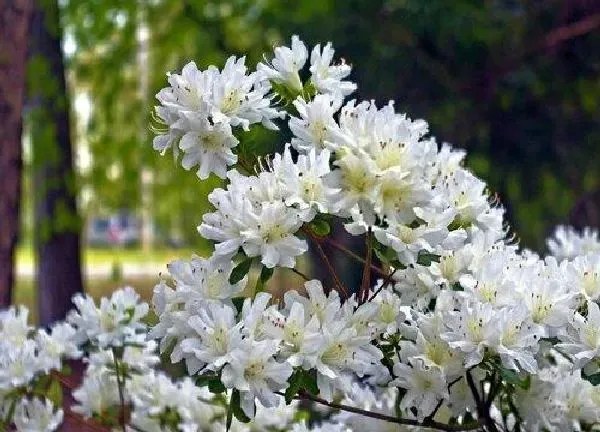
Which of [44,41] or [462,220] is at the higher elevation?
[44,41]

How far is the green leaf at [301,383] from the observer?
133 centimetres

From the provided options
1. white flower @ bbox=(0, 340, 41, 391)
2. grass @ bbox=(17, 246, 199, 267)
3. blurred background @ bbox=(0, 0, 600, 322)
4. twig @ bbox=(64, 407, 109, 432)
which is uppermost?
blurred background @ bbox=(0, 0, 600, 322)

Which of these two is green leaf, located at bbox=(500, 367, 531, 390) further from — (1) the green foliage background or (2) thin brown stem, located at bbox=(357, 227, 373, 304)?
(1) the green foliage background

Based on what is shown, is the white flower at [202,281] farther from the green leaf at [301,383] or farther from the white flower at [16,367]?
the white flower at [16,367]

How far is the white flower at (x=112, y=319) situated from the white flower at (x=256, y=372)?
24.0 inches

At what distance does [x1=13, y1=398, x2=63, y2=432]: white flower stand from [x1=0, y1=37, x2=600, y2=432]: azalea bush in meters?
0.53

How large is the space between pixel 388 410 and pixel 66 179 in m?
4.44

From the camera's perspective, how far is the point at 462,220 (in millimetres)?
1546

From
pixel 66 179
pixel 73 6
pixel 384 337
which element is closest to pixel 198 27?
pixel 73 6

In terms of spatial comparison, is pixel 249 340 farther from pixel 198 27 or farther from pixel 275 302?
pixel 198 27

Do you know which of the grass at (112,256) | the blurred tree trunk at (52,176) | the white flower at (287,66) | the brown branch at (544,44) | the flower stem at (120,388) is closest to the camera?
the white flower at (287,66)

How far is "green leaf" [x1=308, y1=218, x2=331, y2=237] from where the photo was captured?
135cm

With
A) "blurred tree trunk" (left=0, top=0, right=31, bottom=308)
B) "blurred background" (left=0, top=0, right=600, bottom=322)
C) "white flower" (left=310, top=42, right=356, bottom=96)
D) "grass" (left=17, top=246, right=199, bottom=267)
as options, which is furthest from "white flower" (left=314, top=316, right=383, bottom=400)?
"grass" (left=17, top=246, right=199, bottom=267)

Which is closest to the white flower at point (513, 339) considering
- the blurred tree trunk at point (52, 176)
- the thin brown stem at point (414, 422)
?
the thin brown stem at point (414, 422)
